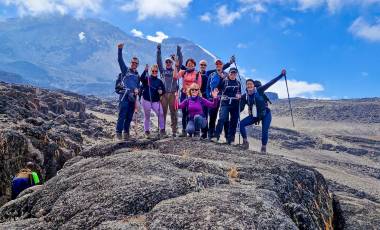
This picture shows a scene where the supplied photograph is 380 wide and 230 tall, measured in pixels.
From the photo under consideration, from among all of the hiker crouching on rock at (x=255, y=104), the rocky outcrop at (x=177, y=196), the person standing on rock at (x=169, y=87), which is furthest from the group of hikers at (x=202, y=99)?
the rocky outcrop at (x=177, y=196)

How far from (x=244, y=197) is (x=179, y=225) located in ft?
4.95

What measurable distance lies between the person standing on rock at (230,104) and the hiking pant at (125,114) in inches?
128

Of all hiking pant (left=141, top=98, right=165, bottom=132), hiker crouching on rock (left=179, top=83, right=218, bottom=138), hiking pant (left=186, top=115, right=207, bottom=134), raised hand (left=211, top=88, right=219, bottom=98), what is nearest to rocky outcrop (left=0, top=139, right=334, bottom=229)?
hiking pant (left=186, top=115, right=207, bottom=134)

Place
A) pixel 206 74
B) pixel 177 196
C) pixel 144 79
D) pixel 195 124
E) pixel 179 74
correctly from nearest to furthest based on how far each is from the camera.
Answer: pixel 177 196, pixel 195 124, pixel 144 79, pixel 179 74, pixel 206 74

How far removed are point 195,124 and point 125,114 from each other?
2.74 metres

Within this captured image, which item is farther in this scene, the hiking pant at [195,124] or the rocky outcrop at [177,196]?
the hiking pant at [195,124]

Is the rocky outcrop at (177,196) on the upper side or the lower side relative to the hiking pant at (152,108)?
lower

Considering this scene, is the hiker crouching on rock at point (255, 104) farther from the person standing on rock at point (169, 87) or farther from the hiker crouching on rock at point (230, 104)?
the person standing on rock at point (169, 87)

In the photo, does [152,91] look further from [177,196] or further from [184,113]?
[177,196]

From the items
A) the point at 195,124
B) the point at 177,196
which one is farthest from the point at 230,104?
the point at 177,196

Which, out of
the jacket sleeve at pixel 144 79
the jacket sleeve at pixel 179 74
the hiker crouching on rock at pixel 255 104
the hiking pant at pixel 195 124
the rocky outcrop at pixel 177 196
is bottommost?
the rocky outcrop at pixel 177 196

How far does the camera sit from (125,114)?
55.4 feet

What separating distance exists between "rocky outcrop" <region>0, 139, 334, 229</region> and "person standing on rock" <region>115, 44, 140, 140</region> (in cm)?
452

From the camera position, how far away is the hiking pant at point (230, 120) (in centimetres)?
1678
